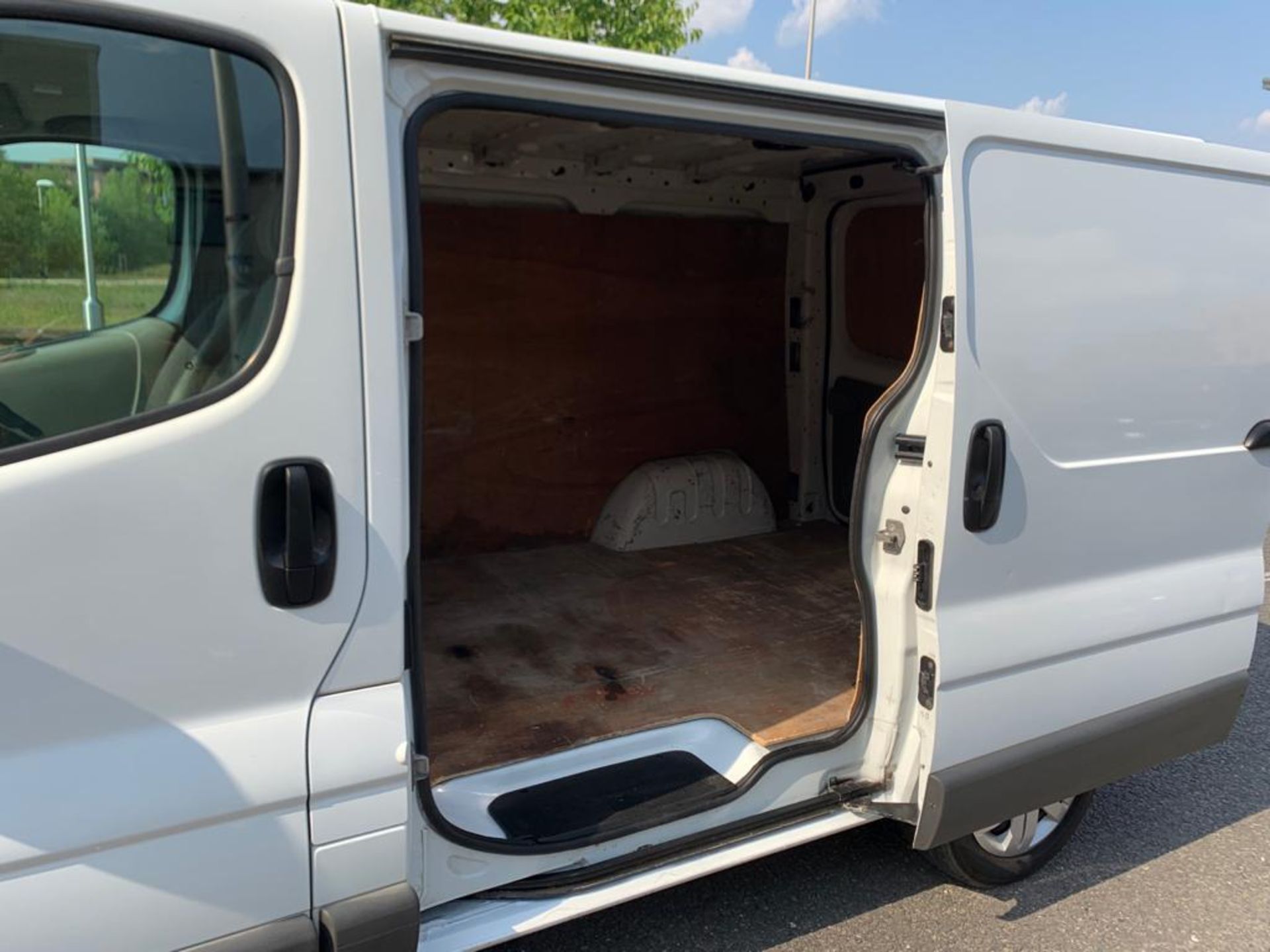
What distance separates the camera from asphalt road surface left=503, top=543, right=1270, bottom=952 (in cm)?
262

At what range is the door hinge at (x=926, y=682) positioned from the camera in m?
2.36

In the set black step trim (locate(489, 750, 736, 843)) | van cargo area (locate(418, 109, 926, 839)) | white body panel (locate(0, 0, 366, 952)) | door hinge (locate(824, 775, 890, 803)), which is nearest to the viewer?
white body panel (locate(0, 0, 366, 952))

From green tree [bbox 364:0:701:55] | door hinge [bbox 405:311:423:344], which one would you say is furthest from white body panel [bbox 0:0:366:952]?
green tree [bbox 364:0:701:55]

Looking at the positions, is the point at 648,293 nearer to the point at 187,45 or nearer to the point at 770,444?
the point at 770,444

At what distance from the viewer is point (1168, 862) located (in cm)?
310

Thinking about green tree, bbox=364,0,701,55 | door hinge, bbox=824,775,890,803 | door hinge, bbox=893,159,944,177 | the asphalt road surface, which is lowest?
the asphalt road surface

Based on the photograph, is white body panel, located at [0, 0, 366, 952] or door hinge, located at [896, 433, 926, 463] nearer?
white body panel, located at [0, 0, 366, 952]

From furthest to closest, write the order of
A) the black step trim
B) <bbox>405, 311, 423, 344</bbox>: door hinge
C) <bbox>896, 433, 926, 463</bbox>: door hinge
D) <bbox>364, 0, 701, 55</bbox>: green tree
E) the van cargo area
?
<bbox>364, 0, 701, 55</bbox>: green tree, the van cargo area, <bbox>896, 433, 926, 463</bbox>: door hinge, the black step trim, <bbox>405, 311, 423, 344</bbox>: door hinge

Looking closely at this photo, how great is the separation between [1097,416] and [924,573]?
66 cm

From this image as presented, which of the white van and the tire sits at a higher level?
the white van

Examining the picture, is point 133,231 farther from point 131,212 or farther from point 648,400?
point 648,400

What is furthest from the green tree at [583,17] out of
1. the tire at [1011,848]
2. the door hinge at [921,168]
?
the tire at [1011,848]

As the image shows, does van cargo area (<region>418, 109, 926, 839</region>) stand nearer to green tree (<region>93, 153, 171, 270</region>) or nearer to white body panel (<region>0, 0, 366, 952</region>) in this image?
white body panel (<region>0, 0, 366, 952</region>)

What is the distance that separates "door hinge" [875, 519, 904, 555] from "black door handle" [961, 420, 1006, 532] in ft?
0.56
